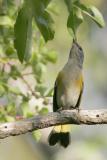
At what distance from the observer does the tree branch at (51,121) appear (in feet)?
9.71

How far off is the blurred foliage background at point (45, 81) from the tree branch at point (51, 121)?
31cm

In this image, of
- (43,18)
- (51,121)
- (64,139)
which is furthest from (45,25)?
(64,139)

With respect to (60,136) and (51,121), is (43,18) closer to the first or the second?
(51,121)

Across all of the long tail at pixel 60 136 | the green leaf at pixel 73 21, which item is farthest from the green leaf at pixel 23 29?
the long tail at pixel 60 136

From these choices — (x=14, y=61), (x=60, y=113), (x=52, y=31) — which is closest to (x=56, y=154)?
(x=14, y=61)

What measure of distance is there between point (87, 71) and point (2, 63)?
4.50 m

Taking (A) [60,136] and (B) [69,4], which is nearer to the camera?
(B) [69,4]

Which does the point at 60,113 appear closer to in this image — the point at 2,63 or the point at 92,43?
the point at 2,63

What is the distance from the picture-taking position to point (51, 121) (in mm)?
2988

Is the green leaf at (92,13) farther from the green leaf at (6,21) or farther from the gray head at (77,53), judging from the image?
the gray head at (77,53)

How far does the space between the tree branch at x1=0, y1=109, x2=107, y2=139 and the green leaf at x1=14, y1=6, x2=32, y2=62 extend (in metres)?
0.65

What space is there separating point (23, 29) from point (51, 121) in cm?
79

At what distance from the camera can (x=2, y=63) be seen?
3666 mm

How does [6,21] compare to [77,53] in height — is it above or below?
above
